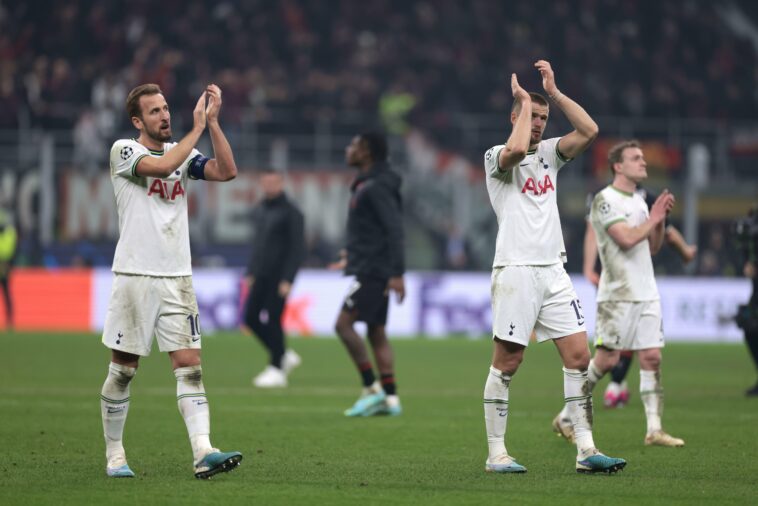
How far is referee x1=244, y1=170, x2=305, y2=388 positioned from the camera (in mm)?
14102

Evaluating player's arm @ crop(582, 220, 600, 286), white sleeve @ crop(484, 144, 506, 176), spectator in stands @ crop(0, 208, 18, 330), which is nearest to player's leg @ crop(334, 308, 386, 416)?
player's arm @ crop(582, 220, 600, 286)

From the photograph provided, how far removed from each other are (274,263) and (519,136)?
24.3ft

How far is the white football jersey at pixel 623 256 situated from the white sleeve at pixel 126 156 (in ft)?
13.2

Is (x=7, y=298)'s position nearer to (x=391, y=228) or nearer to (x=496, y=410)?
(x=391, y=228)

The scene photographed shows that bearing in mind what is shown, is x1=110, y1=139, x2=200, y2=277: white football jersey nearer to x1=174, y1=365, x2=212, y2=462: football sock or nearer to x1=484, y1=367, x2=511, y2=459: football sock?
x1=174, y1=365, x2=212, y2=462: football sock

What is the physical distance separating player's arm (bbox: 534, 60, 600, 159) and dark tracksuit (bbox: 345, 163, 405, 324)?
158 inches

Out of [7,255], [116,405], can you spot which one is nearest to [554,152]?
[116,405]

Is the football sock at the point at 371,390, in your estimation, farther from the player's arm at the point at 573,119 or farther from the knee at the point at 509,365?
the player's arm at the point at 573,119

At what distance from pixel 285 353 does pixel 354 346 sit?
9.55 ft

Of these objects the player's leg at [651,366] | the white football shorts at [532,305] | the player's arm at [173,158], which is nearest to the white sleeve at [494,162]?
the white football shorts at [532,305]

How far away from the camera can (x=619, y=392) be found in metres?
12.1

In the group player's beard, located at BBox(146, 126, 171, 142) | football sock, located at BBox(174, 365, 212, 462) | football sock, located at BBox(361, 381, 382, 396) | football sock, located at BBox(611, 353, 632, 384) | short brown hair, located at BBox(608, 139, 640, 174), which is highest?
short brown hair, located at BBox(608, 139, 640, 174)

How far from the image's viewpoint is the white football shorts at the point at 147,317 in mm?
7172

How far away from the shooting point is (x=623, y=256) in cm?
971
